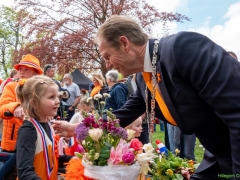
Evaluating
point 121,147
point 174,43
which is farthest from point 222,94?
point 121,147

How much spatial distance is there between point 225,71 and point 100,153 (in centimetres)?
79

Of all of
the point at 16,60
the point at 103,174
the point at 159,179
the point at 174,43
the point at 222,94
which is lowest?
the point at 159,179

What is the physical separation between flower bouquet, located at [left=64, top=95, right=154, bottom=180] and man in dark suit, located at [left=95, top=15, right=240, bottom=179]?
0.31 meters

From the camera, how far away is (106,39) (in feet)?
5.82

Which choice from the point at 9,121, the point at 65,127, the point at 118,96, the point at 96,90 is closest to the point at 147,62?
the point at 65,127

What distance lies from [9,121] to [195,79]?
8.94ft

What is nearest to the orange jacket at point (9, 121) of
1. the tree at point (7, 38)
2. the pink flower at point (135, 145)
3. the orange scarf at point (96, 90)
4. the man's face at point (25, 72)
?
the man's face at point (25, 72)

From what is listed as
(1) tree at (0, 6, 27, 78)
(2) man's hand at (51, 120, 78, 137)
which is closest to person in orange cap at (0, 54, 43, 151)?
(2) man's hand at (51, 120, 78, 137)

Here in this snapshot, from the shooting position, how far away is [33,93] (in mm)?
2428

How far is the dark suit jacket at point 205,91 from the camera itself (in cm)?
125

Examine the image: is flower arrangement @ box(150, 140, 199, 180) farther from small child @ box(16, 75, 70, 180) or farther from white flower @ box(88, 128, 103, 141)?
small child @ box(16, 75, 70, 180)

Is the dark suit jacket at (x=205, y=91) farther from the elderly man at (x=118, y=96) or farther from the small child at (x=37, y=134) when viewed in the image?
the elderly man at (x=118, y=96)

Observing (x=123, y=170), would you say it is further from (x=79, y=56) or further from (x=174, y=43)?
(x=79, y=56)

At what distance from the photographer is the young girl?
6.55ft
